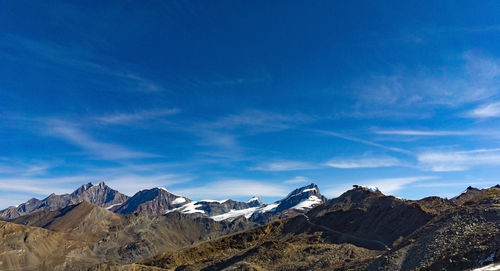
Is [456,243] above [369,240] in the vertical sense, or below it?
below

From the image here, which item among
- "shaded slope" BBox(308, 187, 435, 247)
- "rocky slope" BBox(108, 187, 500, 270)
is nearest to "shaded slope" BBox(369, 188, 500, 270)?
"rocky slope" BBox(108, 187, 500, 270)

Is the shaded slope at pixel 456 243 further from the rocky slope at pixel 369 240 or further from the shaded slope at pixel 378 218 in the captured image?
the shaded slope at pixel 378 218

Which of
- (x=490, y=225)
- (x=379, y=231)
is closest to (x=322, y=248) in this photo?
(x=379, y=231)

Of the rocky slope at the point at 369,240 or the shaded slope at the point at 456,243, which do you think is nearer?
the shaded slope at the point at 456,243

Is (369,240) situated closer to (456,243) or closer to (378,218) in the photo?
(378,218)

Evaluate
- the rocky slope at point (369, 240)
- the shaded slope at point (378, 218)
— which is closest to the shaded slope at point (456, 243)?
the rocky slope at point (369, 240)

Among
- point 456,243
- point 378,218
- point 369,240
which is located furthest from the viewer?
point 378,218

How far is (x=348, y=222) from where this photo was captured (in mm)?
106562

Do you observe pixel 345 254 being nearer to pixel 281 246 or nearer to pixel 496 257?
pixel 281 246

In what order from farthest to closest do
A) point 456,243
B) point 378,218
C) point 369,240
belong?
point 378,218, point 369,240, point 456,243

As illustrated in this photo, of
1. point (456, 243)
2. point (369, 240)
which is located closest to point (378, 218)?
point (369, 240)

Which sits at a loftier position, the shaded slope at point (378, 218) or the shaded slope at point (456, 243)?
the shaded slope at point (378, 218)

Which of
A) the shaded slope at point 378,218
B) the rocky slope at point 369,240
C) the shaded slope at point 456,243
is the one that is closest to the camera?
the shaded slope at point 456,243

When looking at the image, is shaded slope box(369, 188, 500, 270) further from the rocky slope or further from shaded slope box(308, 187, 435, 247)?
shaded slope box(308, 187, 435, 247)
